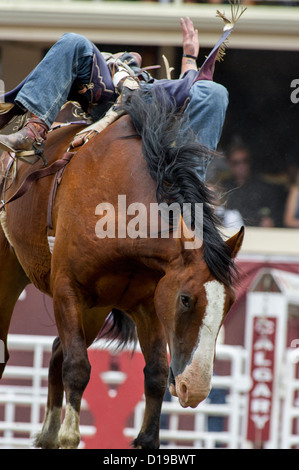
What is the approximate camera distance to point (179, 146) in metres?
3.51

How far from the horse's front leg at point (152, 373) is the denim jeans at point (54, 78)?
3.32 feet

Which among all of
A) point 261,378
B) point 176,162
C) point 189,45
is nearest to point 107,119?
point 176,162

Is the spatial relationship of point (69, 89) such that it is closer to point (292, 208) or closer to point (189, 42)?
point (189, 42)

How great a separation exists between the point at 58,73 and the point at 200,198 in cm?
93

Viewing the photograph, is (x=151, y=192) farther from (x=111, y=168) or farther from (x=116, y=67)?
(x=116, y=67)

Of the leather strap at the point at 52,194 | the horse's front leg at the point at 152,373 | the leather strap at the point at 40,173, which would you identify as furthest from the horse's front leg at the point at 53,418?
the leather strap at the point at 40,173

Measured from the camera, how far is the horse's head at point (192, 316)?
3.10 meters

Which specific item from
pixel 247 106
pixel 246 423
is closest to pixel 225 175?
pixel 247 106

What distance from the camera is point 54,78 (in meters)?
3.77

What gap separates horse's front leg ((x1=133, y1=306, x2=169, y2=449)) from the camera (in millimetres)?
3758

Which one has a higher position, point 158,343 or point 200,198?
point 200,198

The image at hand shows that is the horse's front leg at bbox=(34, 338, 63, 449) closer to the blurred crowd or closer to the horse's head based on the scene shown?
the horse's head

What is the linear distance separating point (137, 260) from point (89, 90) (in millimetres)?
914

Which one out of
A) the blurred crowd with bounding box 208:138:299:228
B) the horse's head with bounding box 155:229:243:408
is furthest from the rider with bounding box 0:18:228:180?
the blurred crowd with bounding box 208:138:299:228
